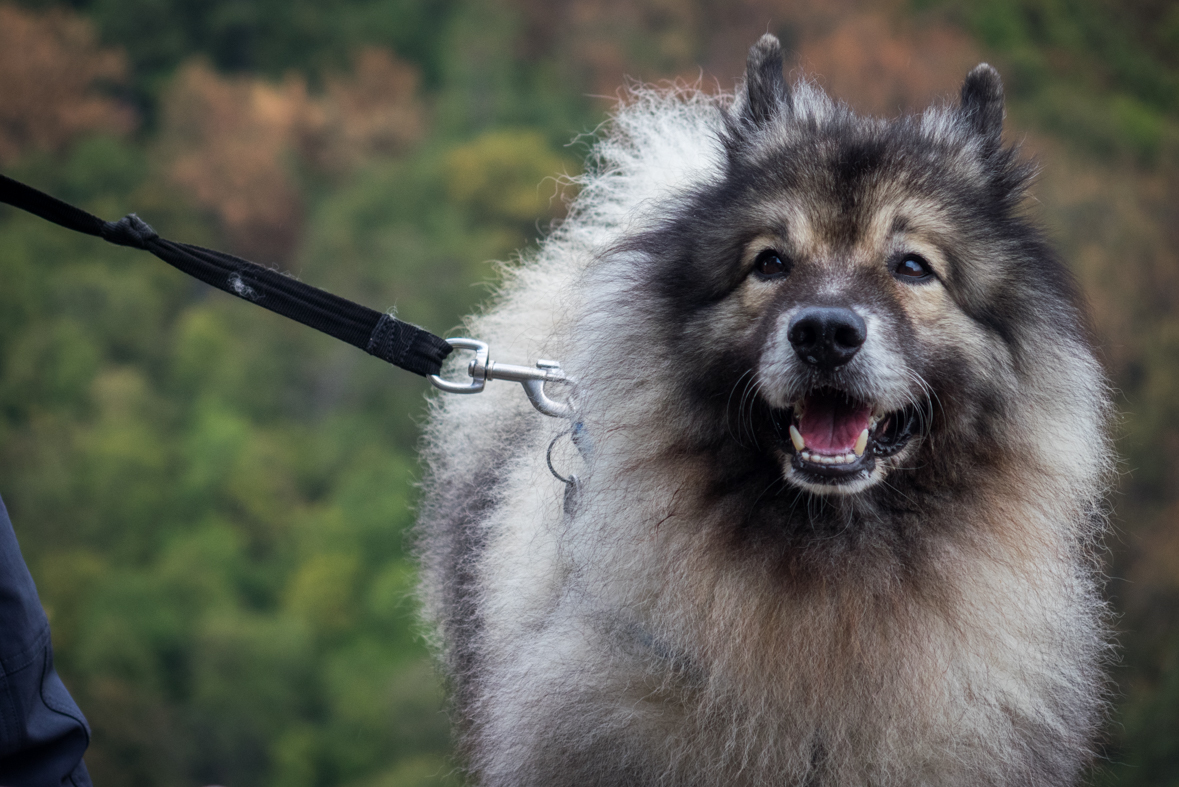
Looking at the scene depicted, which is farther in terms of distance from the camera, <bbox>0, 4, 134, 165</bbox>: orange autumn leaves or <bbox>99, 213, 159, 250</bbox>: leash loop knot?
<bbox>0, 4, 134, 165</bbox>: orange autumn leaves

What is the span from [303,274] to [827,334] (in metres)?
12.4

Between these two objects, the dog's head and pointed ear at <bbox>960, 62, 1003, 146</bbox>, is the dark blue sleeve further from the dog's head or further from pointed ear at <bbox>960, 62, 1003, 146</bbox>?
pointed ear at <bbox>960, 62, 1003, 146</bbox>

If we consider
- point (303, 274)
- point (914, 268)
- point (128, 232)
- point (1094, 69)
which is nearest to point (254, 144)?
point (303, 274)

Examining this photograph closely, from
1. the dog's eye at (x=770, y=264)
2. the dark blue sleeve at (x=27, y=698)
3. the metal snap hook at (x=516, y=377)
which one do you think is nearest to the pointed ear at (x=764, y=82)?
the dog's eye at (x=770, y=264)

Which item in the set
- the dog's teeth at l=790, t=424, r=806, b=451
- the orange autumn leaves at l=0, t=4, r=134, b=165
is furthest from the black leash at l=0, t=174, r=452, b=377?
the orange autumn leaves at l=0, t=4, r=134, b=165

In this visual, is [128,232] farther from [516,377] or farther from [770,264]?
[770,264]

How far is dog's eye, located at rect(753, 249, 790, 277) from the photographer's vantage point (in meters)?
2.44

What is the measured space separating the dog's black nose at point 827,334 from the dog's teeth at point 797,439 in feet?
0.69

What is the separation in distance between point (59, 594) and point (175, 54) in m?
8.23

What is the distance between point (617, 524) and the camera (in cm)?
253

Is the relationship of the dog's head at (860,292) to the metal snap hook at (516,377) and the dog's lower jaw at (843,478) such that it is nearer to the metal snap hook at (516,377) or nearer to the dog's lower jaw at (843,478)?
the dog's lower jaw at (843,478)

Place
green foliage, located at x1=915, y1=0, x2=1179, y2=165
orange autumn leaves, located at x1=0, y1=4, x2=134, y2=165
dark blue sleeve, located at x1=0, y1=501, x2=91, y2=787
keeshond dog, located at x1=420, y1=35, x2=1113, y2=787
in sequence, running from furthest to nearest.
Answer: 1. green foliage, located at x1=915, y1=0, x2=1179, y2=165
2. orange autumn leaves, located at x1=0, y1=4, x2=134, y2=165
3. keeshond dog, located at x1=420, y1=35, x2=1113, y2=787
4. dark blue sleeve, located at x1=0, y1=501, x2=91, y2=787

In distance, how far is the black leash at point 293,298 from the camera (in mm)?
2697

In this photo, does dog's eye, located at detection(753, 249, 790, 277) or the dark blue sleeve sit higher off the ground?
dog's eye, located at detection(753, 249, 790, 277)
